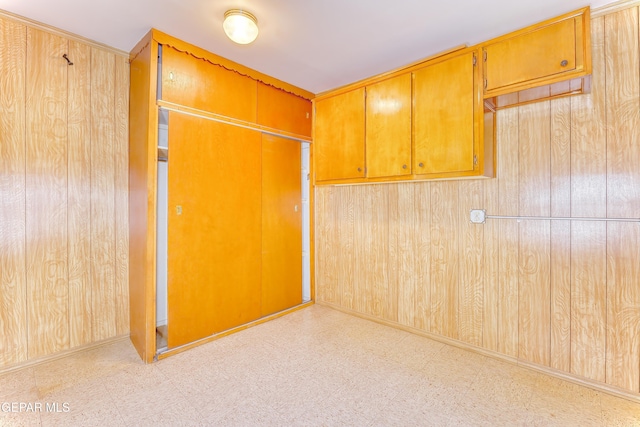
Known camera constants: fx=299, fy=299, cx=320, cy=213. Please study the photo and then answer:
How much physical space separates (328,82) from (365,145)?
0.86 metres

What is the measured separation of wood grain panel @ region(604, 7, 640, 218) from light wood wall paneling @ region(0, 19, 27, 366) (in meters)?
3.84

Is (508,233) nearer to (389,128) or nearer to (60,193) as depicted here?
(389,128)

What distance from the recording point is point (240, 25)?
1.88 metres

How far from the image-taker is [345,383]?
1.96 metres

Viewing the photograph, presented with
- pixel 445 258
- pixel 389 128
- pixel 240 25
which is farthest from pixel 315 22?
pixel 445 258

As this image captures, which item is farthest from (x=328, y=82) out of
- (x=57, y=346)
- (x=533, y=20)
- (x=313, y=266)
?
(x=57, y=346)

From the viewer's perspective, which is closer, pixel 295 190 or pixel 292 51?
A: pixel 292 51

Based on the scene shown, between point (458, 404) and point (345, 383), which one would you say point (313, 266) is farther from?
point (458, 404)

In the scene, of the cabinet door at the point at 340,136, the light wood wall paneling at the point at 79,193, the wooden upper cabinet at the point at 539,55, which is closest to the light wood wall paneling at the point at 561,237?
the wooden upper cabinet at the point at 539,55

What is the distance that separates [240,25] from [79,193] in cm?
175

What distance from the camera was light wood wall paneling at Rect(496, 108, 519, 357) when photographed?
7.16ft

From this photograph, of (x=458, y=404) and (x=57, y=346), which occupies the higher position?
(x=57, y=346)

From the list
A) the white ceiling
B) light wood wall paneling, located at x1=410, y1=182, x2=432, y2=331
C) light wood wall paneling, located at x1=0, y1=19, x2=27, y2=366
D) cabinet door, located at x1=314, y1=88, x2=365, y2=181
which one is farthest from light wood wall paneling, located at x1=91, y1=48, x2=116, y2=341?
light wood wall paneling, located at x1=410, y1=182, x2=432, y2=331

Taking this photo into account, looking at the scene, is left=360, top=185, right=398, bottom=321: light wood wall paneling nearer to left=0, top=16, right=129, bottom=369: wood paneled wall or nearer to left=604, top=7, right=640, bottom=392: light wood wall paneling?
left=604, top=7, right=640, bottom=392: light wood wall paneling
